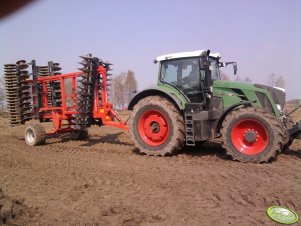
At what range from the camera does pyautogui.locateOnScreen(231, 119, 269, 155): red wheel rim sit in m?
6.68

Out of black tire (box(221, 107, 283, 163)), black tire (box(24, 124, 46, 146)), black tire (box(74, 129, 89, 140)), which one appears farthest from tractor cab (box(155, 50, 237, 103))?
black tire (box(24, 124, 46, 146))

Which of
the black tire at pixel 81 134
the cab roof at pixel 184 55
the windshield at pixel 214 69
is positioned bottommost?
the black tire at pixel 81 134

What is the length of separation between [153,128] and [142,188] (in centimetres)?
283

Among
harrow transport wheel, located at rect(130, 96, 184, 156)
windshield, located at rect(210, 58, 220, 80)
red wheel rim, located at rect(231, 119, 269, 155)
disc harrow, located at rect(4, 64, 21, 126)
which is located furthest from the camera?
disc harrow, located at rect(4, 64, 21, 126)

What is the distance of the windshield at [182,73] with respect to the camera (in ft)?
25.2

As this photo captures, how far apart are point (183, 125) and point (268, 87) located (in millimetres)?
1998

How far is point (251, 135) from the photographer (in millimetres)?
6672

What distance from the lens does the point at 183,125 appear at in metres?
7.57

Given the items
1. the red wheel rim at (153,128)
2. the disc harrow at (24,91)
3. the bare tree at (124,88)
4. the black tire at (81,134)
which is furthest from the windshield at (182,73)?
the bare tree at (124,88)

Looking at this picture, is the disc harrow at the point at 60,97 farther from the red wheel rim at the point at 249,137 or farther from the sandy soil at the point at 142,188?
the red wheel rim at the point at 249,137

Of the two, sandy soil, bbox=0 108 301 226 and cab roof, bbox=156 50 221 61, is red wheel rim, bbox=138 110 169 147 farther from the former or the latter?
cab roof, bbox=156 50 221 61

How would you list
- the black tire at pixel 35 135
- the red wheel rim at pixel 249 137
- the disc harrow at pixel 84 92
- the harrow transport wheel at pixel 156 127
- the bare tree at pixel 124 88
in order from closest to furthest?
the red wheel rim at pixel 249 137 < the harrow transport wheel at pixel 156 127 < the disc harrow at pixel 84 92 < the black tire at pixel 35 135 < the bare tree at pixel 124 88

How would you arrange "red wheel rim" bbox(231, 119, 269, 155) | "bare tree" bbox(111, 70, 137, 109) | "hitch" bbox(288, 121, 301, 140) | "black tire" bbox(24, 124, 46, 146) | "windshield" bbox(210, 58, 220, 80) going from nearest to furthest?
"red wheel rim" bbox(231, 119, 269, 155) < "hitch" bbox(288, 121, 301, 140) < "windshield" bbox(210, 58, 220, 80) < "black tire" bbox(24, 124, 46, 146) < "bare tree" bbox(111, 70, 137, 109)

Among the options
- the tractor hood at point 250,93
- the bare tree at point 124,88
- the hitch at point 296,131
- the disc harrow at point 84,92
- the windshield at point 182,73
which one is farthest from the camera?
the bare tree at point 124,88
